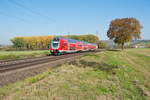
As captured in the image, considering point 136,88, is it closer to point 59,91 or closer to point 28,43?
point 59,91

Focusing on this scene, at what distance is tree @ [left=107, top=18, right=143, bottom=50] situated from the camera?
32.5 metres

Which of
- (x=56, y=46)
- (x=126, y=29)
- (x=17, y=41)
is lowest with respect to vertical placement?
(x=56, y=46)

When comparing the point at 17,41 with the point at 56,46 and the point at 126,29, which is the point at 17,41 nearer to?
the point at 56,46

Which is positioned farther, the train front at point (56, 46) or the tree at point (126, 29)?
the tree at point (126, 29)

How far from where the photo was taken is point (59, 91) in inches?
175

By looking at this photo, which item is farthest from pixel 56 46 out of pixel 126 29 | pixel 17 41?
pixel 17 41

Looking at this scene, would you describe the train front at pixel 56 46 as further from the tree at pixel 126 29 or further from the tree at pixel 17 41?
the tree at pixel 17 41

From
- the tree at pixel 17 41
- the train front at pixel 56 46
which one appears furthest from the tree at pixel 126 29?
the tree at pixel 17 41

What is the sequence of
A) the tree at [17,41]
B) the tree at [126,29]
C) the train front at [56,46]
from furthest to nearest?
the tree at [17,41], the tree at [126,29], the train front at [56,46]

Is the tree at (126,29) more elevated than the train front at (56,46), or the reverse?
the tree at (126,29)

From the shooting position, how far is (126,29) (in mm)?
A: 32656

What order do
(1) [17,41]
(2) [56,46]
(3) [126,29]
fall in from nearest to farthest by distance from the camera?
1. (2) [56,46]
2. (3) [126,29]
3. (1) [17,41]

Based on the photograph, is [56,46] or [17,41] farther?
[17,41]

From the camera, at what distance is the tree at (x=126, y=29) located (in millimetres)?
32500
